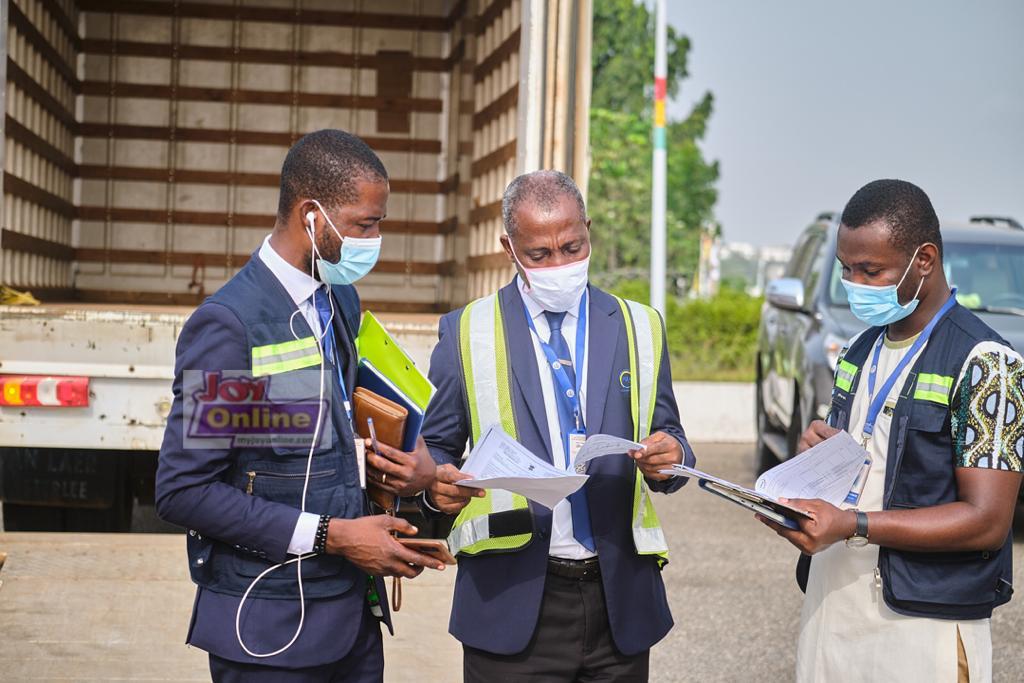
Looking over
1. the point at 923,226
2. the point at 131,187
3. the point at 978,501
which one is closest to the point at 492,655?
the point at 978,501

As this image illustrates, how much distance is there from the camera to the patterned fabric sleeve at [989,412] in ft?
9.05

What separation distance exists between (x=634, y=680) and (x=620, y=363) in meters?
0.77

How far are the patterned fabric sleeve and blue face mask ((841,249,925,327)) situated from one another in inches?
9.0

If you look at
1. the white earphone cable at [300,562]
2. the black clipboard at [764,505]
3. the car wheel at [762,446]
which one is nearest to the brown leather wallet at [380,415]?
the white earphone cable at [300,562]

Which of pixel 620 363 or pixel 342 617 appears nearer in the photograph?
pixel 342 617

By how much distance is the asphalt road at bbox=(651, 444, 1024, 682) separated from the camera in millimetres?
5609

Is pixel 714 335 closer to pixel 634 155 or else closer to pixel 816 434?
pixel 634 155

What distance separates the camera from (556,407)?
306cm

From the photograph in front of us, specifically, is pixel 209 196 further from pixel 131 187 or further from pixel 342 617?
pixel 342 617

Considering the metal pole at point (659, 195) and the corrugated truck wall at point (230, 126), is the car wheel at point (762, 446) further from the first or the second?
the metal pole at point (659, 195)

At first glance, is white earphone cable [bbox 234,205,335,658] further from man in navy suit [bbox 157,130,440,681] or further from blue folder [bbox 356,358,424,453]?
blue folder [bbox 356,358,424,453]

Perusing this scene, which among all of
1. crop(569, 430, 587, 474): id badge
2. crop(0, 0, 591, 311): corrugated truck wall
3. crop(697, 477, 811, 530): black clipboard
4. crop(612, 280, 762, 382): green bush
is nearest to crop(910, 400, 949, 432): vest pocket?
crop(697, 477, 811, 530): black clipboard

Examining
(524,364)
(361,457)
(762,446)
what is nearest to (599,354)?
(524,364)

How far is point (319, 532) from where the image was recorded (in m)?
2.67
